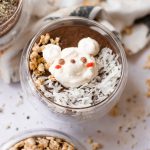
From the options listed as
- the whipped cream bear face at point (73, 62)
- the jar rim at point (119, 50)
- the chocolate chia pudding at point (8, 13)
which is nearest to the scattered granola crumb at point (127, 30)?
the jar rim at point (119, 50)

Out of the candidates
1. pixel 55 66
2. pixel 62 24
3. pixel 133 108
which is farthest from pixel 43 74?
pixel 133 108

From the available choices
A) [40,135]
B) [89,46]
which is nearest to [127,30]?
[89,46]

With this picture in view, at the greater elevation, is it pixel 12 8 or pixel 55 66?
pixel 12 8

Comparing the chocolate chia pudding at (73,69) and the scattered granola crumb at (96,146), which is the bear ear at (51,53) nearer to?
the chocolate chia pudding at (73,69)

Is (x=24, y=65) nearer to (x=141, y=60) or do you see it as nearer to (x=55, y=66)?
(x=55, y=66)

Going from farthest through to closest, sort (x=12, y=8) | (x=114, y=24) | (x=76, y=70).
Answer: (x=114, y=24), (x=12, y=8), (x=76, y=70)

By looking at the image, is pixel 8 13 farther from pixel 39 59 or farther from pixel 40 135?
pixel 40 135
